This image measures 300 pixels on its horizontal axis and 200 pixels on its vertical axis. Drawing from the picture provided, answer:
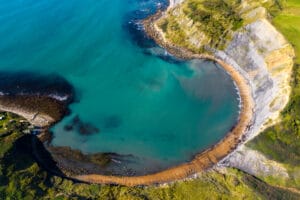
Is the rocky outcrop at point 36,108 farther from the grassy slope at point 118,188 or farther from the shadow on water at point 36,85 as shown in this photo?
the grassy slope at point 118,188

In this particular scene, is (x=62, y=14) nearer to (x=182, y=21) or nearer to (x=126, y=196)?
(x=182, y=21)

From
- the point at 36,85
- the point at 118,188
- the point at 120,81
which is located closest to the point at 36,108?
the point at 36,85

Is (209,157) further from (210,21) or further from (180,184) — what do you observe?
(210,21)

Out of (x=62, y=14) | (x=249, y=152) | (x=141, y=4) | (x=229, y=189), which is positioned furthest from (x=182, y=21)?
(x=229, y=189)

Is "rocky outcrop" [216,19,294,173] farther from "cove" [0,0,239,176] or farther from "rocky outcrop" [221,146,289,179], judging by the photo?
"cove" [0,0,239,176]

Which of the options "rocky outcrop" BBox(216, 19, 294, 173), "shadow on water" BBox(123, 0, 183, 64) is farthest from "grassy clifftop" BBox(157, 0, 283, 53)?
"shadow on water" BBox(123, 0, 183, 64)
